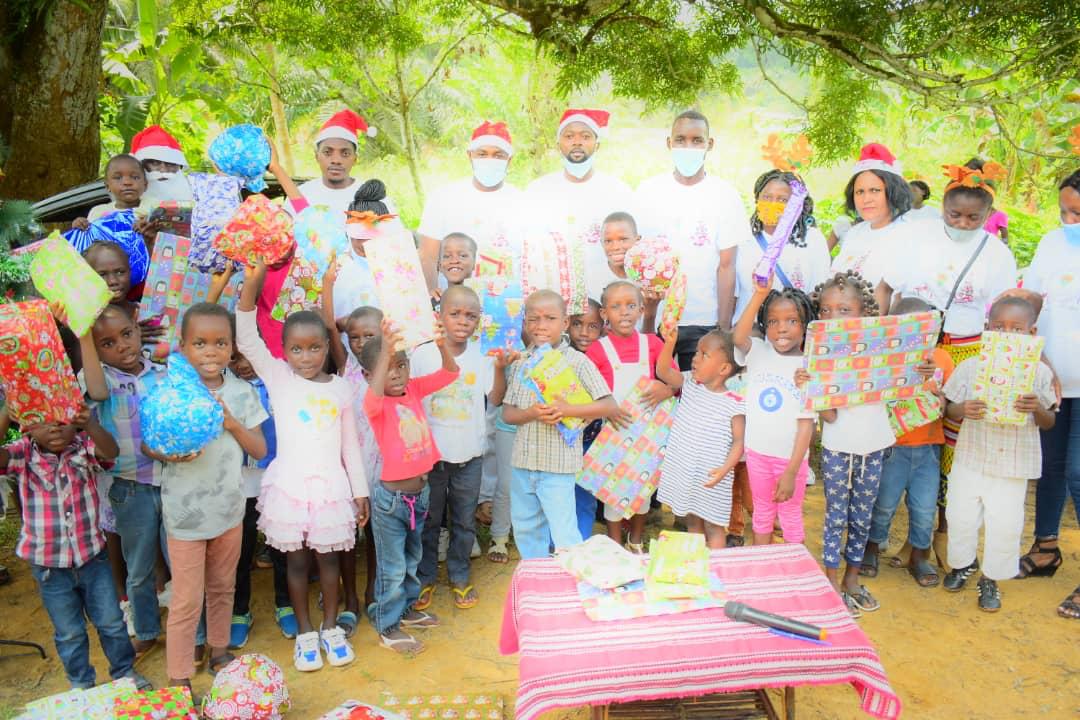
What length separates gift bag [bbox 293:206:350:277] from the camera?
4055 mm

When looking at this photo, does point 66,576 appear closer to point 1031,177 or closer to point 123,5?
point 123,5

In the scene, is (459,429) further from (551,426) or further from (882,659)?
(882,659)

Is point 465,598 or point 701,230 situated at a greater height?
point 701,230

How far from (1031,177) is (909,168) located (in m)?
5.23

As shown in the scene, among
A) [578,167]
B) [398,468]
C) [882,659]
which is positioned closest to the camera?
[398,468]

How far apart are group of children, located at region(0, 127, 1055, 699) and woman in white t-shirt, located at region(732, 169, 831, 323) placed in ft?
1.66

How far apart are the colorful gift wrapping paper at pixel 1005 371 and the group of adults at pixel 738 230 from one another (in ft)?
1.59

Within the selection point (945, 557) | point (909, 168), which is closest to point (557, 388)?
point (945, 557)

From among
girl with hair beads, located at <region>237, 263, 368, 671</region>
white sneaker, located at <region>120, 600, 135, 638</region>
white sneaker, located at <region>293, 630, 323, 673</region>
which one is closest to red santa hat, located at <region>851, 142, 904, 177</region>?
girl with hair beads, located at <region>237, 263, 368, 671</region>

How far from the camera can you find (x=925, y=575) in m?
4.56

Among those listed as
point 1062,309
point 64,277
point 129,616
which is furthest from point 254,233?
point 1062,309

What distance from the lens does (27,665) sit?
390 cm

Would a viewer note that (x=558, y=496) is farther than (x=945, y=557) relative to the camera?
No

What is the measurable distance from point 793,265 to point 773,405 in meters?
1.07
